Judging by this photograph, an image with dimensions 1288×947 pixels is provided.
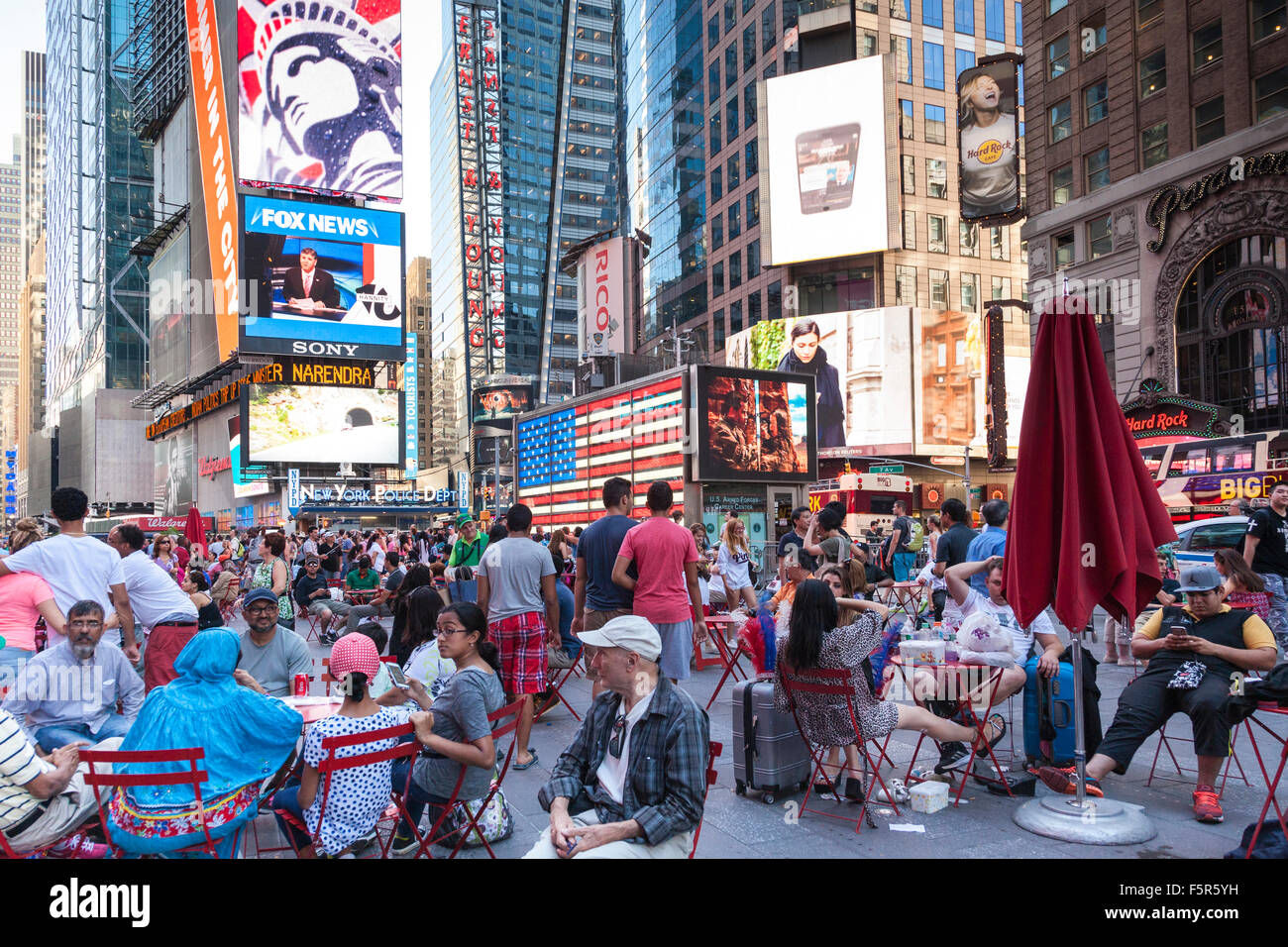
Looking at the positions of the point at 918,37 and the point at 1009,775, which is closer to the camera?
the point at 1009,775

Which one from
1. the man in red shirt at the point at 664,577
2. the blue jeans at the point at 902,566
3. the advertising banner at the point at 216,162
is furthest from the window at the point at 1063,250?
the advertising banner at the point at 216,162

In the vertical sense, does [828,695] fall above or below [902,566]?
above

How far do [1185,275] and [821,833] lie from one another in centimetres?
3324

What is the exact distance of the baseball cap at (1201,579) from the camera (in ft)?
17.9

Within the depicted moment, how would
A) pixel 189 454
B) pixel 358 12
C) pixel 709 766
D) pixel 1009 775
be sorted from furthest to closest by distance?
pixel 189 454, pixel 358 12, pixel 1009 775, pixel 709 766

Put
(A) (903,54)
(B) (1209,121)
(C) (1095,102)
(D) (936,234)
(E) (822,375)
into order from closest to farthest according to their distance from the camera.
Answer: (B) (1209,121) → (C) (1095,102) → (E) (822,375) → (D) (936,234) → (A) (903,54)

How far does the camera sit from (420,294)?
163250 millimetres

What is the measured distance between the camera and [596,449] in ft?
98.3

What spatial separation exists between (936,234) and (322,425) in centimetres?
4263

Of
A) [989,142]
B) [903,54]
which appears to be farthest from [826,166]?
[989,142]

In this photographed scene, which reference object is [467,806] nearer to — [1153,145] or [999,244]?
[1153,145]

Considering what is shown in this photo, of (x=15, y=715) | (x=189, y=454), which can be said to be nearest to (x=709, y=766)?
(x=15, y=715)

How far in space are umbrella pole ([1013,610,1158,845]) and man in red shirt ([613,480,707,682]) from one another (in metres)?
2.87

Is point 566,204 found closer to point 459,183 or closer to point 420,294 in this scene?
point 459,183
